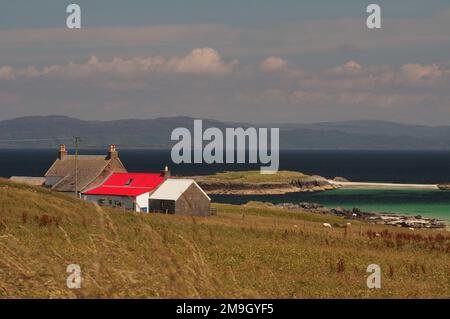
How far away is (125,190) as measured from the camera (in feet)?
225

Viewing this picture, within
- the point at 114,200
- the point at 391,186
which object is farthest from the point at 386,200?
the point at 114,200

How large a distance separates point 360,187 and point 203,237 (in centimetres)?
15442

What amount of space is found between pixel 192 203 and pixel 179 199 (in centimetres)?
181

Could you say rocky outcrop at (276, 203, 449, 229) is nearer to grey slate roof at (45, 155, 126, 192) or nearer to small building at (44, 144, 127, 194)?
small building at (44, 144, 127, 194)

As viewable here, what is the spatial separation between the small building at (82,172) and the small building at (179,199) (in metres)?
11.6

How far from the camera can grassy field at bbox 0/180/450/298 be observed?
13.3 meters

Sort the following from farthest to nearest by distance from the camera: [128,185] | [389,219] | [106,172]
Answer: [389,219]
[106,172]
[128,185]

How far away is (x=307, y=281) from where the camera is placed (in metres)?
22.6

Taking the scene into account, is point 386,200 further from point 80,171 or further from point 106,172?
point 80,171

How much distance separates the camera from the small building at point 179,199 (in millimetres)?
64688

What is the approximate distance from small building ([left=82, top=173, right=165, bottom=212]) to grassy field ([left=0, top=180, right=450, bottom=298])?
662 inches

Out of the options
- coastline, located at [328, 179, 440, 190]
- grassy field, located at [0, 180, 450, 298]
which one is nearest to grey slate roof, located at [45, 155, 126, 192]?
grassy field, located at [0, 180, 450, 298]

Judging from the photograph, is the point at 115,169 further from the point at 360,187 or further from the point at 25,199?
the point at 360,187

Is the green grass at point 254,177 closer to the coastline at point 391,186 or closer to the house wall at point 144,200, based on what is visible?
the coastline at point 391,186
